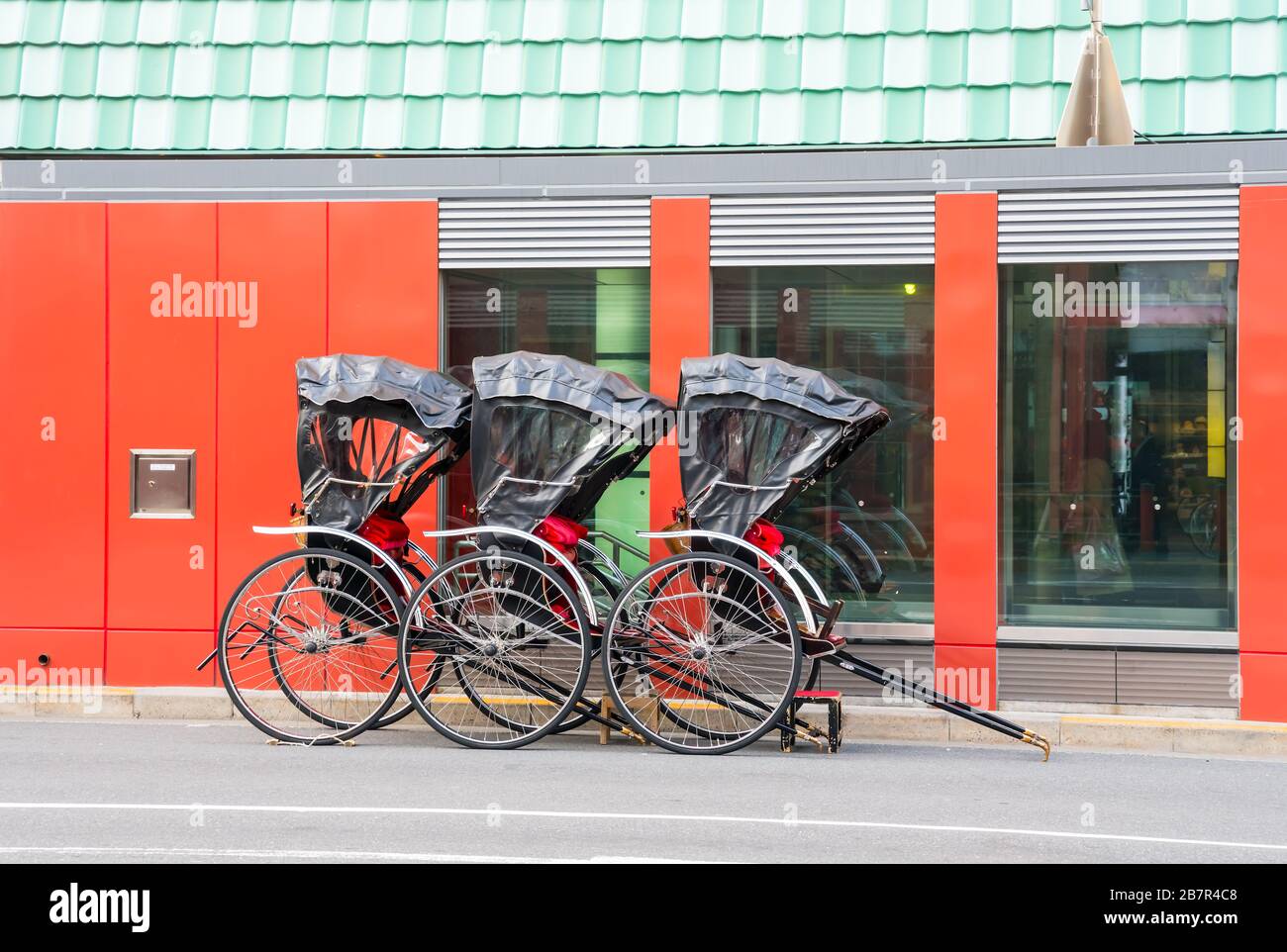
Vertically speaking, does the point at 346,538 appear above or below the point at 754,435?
below

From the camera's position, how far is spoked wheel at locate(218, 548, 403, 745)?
9.30m

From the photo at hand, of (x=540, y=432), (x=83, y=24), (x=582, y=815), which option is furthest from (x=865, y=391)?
(x=83, y=24)

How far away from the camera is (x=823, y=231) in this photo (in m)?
10.7

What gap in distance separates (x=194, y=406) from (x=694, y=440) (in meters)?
3.92

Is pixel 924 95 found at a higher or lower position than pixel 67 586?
higher

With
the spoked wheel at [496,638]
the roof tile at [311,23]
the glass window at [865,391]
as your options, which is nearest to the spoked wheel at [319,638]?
the spoked wheel at [496,638]

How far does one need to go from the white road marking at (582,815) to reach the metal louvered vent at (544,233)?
465 cm

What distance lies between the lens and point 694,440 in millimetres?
9281

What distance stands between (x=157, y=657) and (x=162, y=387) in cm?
191

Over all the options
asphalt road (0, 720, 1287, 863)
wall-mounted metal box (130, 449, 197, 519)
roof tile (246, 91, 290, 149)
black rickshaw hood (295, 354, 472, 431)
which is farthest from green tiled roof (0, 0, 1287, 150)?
asphalt road (0, 720, 1287, 863)

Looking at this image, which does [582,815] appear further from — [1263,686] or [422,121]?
[422,121]
